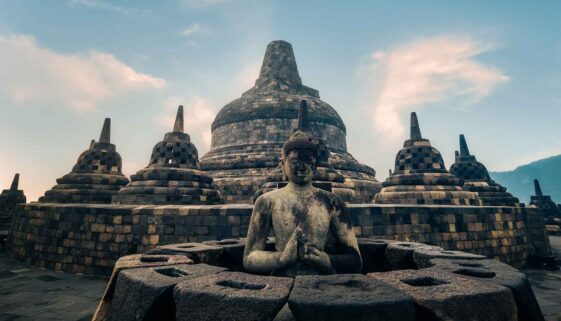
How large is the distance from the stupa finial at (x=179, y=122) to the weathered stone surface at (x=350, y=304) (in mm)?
11639

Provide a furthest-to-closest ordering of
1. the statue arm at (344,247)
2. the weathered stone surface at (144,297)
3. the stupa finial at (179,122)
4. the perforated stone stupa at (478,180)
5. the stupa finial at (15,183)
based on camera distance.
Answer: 1. the stupa finial at (15,183)
2. the perforated stone stupa at (478,180)
3. the stupa finial at (179,122)
4. the statue arm at (344,247)
5. the weathered stone surface at (144,297)

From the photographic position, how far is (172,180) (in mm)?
10125

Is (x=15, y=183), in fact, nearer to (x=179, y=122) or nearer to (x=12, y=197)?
(x=12, y=197)

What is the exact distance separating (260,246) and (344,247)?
0.83m

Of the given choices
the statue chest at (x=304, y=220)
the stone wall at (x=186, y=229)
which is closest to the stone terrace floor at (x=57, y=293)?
the stone wall at (x=186, y=229)

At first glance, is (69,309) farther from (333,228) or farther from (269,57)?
(269,57)

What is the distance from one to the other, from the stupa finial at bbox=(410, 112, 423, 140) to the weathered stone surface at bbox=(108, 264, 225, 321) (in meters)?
12.8

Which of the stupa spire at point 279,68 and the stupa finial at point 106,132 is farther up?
the stupa spire at point 279,68

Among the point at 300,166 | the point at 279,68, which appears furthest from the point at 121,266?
the point at 279,68

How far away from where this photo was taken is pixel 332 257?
7.98ft

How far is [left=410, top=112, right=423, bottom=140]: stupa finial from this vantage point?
12.5 m

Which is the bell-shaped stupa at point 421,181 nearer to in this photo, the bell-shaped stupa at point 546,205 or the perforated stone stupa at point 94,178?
the bell-shaped stupa at point 546,205

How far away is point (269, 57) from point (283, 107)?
5.78 m

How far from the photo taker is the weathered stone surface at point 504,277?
1682 millimetres
